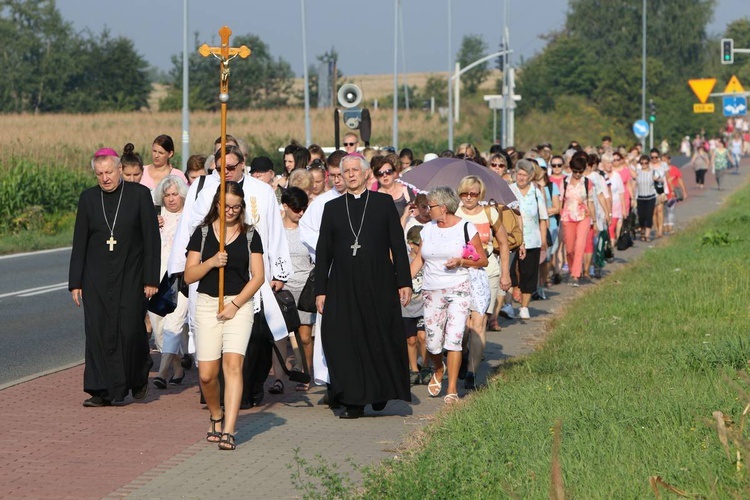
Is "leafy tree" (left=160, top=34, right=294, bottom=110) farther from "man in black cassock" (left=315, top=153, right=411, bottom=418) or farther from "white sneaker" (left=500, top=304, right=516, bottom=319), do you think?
"man in black cassock" (left=315, top=153, right=411, bottom=418)

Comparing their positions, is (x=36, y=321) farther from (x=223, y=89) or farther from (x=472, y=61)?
(x=472, y=61)

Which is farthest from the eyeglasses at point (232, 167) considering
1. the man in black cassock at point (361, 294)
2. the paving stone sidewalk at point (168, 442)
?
the paving stone sidewalk at point (168, 442)

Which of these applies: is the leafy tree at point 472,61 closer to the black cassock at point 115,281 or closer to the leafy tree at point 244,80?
the leafy tree at point 244,80

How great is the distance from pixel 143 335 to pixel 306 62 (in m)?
38.9

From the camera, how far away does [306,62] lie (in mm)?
48656

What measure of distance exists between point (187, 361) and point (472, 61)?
381 feet

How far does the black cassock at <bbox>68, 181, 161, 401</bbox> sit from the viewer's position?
10211mm

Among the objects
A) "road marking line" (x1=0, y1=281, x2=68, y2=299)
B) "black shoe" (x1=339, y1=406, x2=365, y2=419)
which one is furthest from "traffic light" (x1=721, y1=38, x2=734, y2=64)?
"black shoe" (x1=339, y1=406, x2=365, y2=419)

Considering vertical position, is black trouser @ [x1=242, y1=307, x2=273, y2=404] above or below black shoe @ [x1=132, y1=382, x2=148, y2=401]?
above

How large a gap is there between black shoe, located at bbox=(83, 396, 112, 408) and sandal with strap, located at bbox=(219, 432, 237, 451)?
2.05 m

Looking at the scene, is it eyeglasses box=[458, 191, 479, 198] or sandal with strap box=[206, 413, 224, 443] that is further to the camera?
eyeglasses box=[458, 191, 479, 198]

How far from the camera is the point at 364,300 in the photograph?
32.4 ft

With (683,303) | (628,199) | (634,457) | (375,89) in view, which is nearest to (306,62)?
(628,199)

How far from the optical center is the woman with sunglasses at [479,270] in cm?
1102
